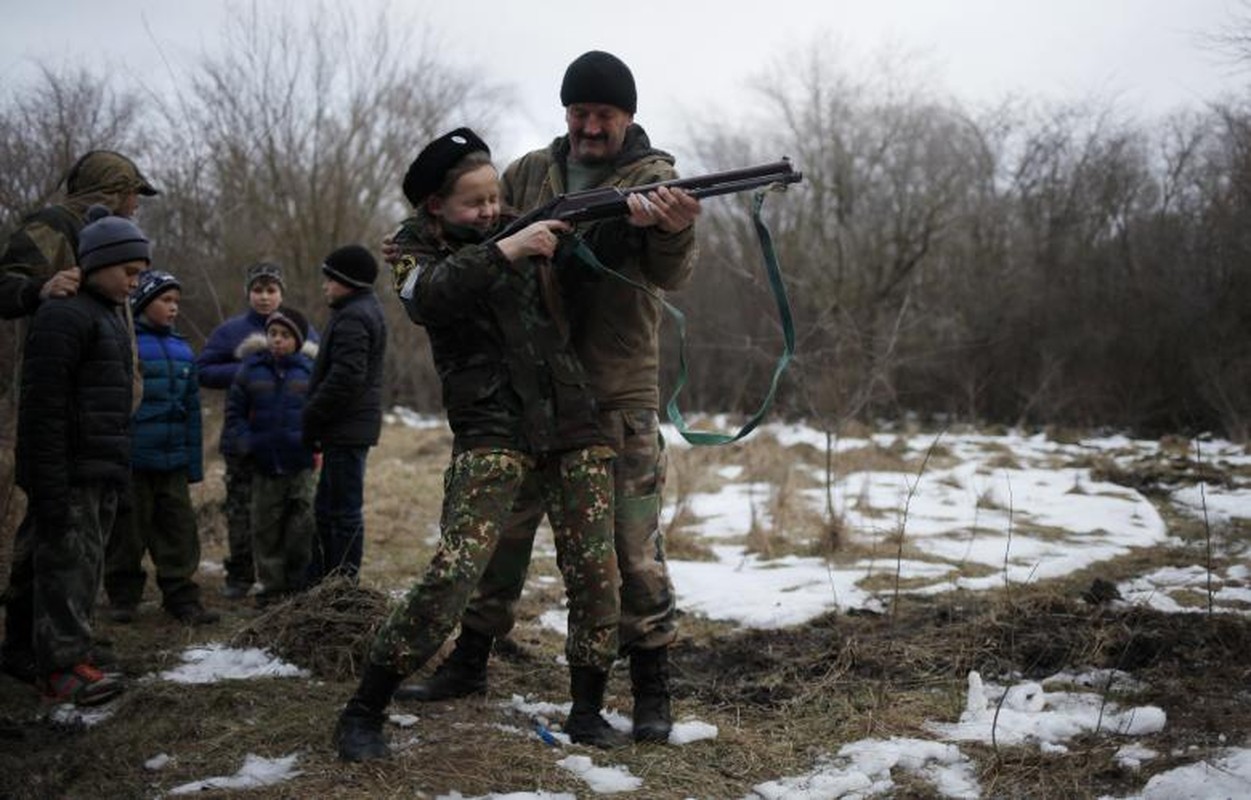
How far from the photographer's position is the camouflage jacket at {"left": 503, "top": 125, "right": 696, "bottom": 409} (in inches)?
121

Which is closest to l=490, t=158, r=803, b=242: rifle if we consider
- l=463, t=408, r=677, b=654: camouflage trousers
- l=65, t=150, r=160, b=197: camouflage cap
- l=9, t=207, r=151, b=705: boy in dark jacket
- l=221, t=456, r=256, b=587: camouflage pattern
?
l=463, t=408, r=677, b=654: camouflage trousers

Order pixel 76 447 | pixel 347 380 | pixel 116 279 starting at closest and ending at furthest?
1. pixel 76 447
2. pixel 116 279
3. pixel 347 380

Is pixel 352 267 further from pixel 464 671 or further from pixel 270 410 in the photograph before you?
pixel 464 671

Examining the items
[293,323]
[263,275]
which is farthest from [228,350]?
[293,323]

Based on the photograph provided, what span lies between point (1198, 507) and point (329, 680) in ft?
26.1

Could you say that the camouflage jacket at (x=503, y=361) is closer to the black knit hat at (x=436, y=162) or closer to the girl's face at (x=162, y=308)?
the black knit hat at (x=436, y=162)

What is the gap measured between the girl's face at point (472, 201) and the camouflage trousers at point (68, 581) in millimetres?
1807

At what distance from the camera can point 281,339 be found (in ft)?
17.2

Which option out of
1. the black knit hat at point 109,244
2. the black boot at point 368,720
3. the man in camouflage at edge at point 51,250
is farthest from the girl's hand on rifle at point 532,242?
the man in camouflage at edge at point 51,250

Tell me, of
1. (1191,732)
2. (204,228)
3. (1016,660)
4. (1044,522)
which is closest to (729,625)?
(1016,660)

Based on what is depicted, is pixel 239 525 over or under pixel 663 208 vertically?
under

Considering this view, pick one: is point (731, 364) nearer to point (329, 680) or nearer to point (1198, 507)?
point (1198, 507)

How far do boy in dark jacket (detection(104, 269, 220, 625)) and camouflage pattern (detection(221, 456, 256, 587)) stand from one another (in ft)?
1.53

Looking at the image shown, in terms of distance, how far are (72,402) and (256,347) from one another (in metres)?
1.84
